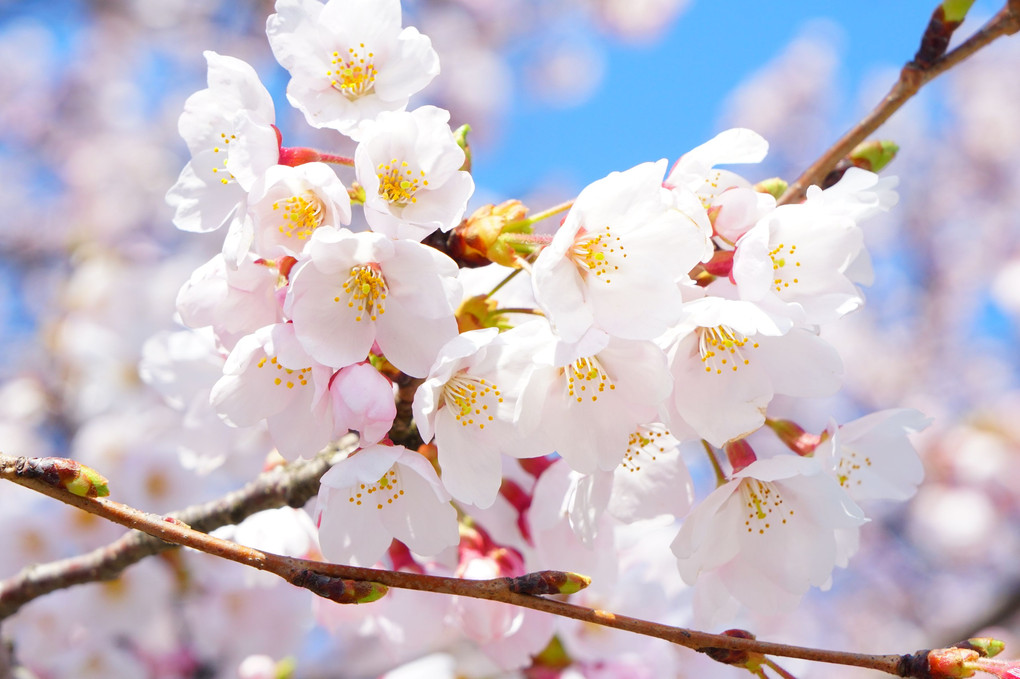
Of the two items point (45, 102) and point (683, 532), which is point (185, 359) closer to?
point (683, 532)

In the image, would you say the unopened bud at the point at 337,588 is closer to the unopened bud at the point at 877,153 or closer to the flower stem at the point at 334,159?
the flower stem at the point at 334,159

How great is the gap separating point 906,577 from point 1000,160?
516cm

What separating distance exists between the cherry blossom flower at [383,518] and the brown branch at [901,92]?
0.77 meters

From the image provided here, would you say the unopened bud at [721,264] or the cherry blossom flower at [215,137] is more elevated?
the cherry blossom flower at [215,137]

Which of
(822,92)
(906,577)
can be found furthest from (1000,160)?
(906,577)

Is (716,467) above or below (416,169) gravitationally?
below

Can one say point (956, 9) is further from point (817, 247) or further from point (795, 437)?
point (795, 437)

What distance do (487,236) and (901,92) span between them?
81cm

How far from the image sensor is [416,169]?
118cm

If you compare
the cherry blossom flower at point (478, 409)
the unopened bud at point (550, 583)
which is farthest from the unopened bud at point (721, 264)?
the unopened bud at point (550, 583)

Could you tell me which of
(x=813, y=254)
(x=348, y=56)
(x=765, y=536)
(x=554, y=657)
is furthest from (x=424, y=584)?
(x=554, y=657)

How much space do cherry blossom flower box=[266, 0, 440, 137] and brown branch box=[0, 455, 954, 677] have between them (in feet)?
2.02

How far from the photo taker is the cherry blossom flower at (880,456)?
1.38 m

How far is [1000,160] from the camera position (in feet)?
31.3
